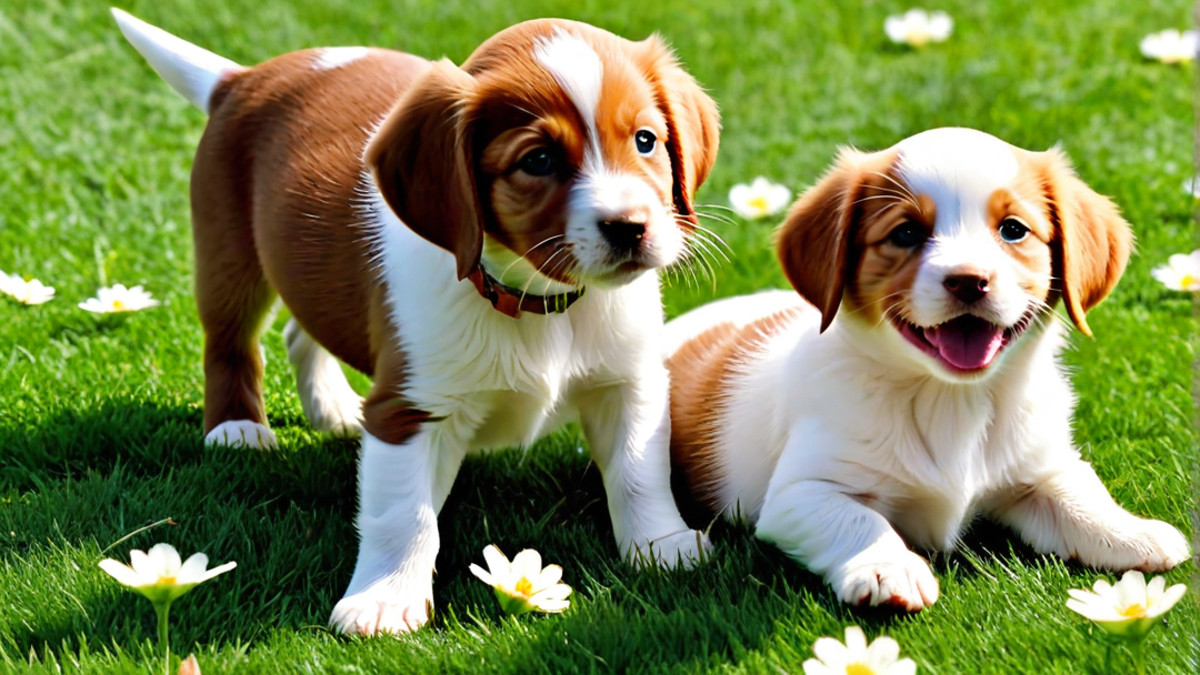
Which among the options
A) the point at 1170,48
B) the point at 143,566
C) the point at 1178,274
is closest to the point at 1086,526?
the point at 1178,274

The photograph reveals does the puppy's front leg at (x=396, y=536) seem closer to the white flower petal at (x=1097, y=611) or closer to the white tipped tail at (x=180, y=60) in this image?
the white flower petal at (x=1097, y=611)

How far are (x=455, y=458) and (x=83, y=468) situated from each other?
51.8 inches

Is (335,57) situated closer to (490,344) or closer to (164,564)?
(490,344)

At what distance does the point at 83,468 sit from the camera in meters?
4.23

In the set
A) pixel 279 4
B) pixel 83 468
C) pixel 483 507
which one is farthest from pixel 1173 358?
pixel 279 4

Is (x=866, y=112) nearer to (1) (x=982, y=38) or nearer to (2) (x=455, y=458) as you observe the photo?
(1) (x=982, y=38)

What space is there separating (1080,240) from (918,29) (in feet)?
15.6

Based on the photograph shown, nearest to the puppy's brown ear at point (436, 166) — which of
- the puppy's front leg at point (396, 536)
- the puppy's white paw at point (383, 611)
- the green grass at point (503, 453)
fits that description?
the puppy's front leg at point (396, 536)

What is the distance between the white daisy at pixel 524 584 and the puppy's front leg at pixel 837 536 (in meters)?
0.62

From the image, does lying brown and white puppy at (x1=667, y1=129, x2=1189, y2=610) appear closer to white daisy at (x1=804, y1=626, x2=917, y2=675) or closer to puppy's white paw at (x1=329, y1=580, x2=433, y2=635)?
white daisy at (x1=804, y1=626, x2=917, y2=675)

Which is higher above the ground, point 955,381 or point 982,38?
point 955,381

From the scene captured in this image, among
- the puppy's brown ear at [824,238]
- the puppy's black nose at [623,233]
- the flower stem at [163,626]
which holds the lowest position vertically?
the flower stem at [163,626]

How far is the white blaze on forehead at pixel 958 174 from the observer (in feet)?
10.7

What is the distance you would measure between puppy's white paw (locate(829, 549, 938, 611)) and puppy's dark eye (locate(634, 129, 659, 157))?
109 centimetres
